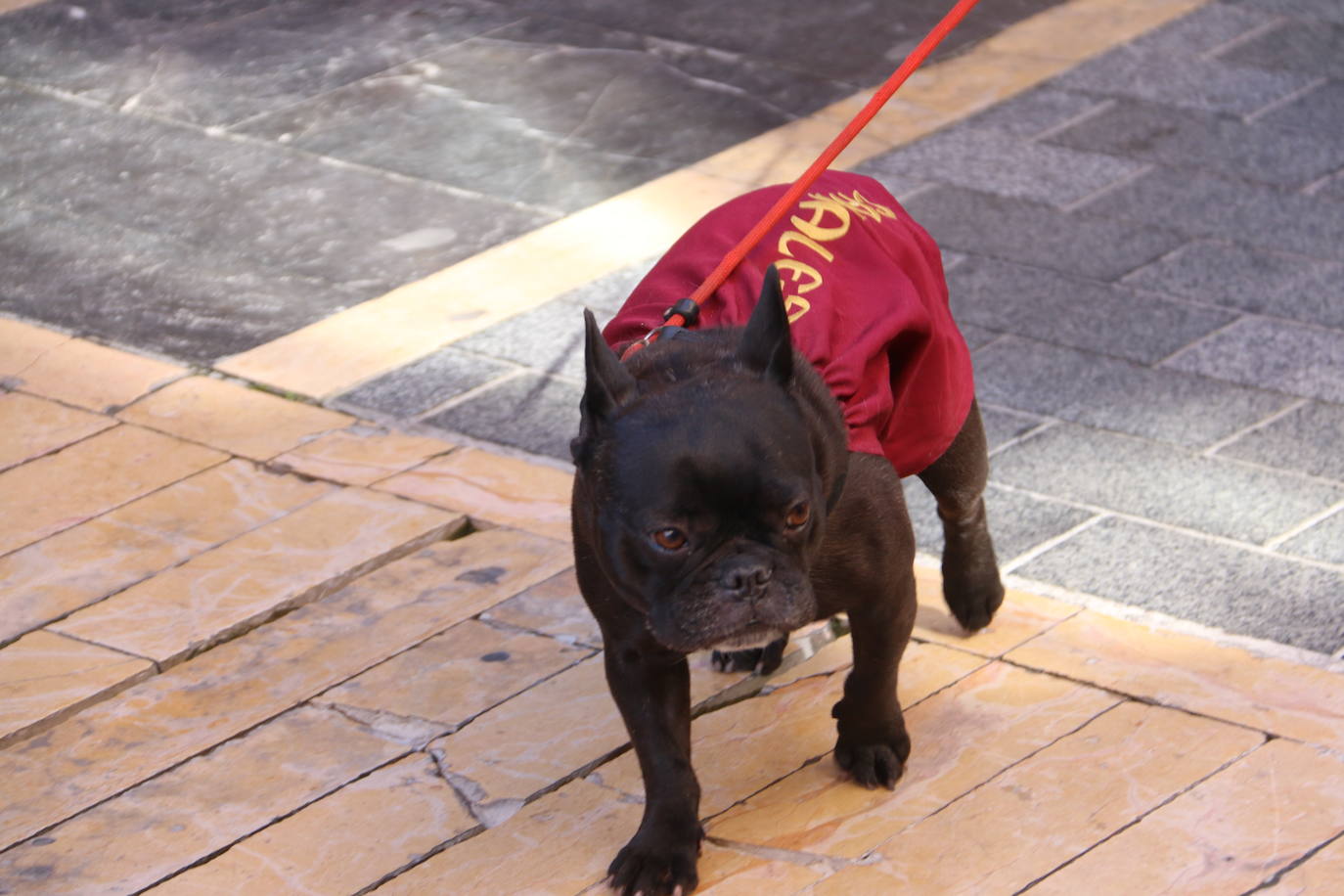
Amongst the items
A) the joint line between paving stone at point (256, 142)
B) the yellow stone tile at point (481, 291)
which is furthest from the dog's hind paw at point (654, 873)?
the joint line between paving stone at point (256, 142)

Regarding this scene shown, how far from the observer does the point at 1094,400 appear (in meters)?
5.05

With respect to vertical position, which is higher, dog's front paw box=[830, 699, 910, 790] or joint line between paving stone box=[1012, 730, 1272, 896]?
dog's front paw box=[830, 699, 910, 790]

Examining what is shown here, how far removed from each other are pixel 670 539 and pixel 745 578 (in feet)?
0.45

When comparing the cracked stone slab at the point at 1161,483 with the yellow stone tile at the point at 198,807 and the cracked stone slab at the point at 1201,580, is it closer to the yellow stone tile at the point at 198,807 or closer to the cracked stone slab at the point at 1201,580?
the cracked stone slab at the point at 1201,580

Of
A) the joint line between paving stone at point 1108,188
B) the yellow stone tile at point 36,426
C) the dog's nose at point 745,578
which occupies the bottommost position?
the yellow stone tile at point 36,426

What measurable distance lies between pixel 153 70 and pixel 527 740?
542 centimetres

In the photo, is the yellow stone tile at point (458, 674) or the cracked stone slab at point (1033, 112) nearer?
the yellow stone tile at point (458, 674)

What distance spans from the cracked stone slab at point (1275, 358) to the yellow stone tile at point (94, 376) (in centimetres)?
313

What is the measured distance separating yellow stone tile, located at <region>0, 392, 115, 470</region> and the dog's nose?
2.91 m

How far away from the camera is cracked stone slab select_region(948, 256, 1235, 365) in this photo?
Answer: 5.40 metres

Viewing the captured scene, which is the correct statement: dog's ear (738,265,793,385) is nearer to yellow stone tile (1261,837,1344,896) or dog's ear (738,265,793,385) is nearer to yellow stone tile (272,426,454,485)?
yellow stone tile (1261,837,1344,896)

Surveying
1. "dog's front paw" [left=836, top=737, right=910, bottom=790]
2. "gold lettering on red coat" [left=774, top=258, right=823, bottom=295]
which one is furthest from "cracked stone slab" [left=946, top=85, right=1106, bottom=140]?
"dog's front paw" [left=836, top=737, right=910, bottom=790]

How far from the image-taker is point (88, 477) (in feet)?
16.0

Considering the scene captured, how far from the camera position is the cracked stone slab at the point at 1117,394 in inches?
192
